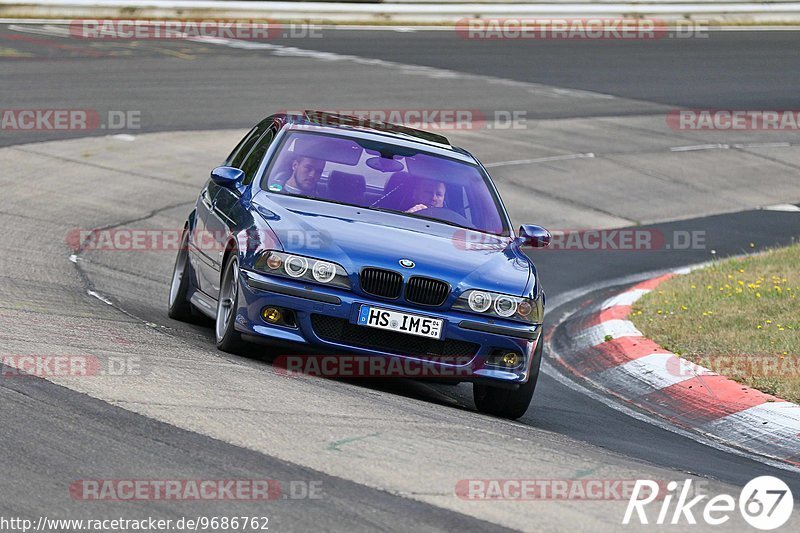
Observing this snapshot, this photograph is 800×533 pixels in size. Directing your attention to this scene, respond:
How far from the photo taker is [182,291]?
9.92m

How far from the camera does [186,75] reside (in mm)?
23062

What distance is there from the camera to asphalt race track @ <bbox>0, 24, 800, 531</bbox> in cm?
574

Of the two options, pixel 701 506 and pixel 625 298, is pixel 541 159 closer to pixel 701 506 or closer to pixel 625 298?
pixel 625 298

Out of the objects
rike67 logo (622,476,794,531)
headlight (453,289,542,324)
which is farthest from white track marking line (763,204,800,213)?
rike67 logo (622,476,794,531)

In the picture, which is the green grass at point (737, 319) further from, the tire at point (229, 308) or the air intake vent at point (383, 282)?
the tire at point (229, 308)

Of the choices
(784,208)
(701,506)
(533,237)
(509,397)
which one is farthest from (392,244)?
(784,208)

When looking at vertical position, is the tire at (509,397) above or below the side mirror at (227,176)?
below

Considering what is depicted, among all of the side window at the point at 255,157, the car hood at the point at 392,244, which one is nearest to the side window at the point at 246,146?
the side window at the point at 255,157

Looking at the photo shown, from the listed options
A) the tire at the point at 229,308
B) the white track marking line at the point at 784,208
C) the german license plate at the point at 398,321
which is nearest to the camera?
the german license plate at the point at 398,321

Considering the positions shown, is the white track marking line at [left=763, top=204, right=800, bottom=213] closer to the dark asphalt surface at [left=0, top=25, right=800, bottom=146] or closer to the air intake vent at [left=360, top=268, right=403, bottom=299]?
the dark asphalt surface at [left=0, top=25, right=800, bottom=146]

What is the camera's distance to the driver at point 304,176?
902 cm

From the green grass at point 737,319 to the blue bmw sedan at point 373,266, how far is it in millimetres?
1730

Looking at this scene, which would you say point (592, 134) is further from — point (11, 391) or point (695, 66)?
point (11, 391)

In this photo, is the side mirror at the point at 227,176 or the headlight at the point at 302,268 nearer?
the headlight at the point at 302,268
